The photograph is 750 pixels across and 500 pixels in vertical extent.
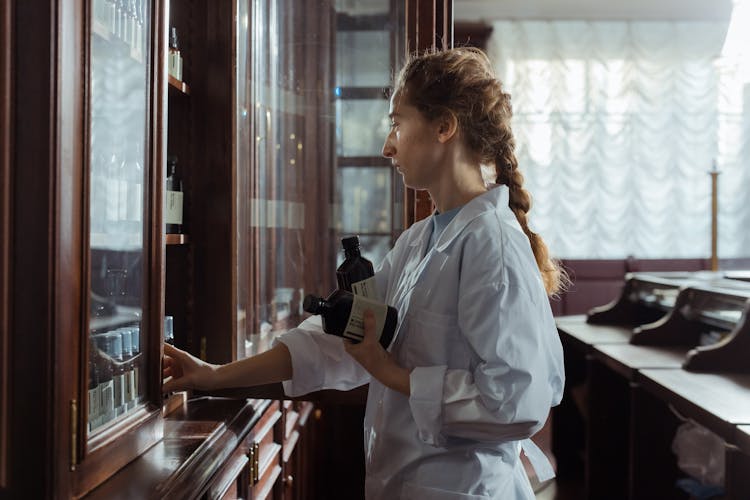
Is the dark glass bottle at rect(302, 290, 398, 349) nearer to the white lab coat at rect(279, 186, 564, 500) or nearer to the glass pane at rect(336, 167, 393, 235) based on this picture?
the white lab coat at rect(279, 186, 564, 500)

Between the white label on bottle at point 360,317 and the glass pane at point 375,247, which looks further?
the glass pane at point 375,247

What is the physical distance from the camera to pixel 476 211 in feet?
4.52

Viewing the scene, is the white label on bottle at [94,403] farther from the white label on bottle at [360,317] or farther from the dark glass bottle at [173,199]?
the dark glass bottle at [173,199]

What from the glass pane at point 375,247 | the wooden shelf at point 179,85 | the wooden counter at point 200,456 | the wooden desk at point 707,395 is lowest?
the wooden desk at point 707,395

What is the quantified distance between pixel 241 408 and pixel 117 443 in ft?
1.84

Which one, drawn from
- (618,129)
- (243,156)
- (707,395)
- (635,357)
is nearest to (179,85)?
(243,156)

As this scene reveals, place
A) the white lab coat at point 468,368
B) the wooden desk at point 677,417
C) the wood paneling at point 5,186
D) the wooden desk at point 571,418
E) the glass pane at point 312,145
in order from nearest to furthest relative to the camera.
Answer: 1. the wood paneling at point 5,186
2. the white lab coat at point 468,368
3. the wooden desk at point 677,417
4. the glass pane at point 312,145
5. the wooden desk at point 571,418

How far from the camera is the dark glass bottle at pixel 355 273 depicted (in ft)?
4.46

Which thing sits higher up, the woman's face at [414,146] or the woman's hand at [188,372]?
the woman's face at [414,146]

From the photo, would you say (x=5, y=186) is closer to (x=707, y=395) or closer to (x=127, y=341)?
(x=127, y=341)

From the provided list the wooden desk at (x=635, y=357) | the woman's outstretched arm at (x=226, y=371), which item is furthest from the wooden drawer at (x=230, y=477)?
the wooden desk at (x=635, y=357)

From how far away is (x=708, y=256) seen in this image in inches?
269

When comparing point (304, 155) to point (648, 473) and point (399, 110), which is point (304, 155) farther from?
point (648, 473)

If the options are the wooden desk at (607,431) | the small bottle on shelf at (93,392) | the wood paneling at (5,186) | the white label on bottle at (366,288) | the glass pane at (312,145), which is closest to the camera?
the wood paneling at (5,186)
